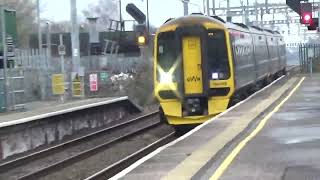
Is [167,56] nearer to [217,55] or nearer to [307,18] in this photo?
[217,55]

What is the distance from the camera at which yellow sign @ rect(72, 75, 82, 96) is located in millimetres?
33519

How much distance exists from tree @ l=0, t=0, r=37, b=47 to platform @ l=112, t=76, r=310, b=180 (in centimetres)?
6206

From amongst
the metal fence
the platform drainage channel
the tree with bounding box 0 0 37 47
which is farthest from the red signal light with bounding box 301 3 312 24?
the tree with bounding box 0 0 37 47

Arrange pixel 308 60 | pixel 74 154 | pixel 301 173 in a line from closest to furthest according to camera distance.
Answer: pixel 301 173 < pixel 74 154 < pixel 308 60

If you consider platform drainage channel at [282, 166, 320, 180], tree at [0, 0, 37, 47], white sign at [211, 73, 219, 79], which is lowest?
platform drainage channel at [282, 166, 320, 180]

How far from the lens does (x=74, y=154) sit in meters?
17.4

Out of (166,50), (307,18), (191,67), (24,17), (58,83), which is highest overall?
(24,17)

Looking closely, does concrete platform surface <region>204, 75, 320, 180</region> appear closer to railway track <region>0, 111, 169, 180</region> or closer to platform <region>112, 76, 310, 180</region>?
platform <region>112, 76, 310, 180</region>

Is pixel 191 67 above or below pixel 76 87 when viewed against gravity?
above

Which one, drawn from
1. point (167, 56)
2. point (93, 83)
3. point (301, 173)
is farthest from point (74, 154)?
point (93, 83)

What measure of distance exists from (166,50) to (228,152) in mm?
8251

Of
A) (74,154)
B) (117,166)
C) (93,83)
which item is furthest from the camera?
(93,83)

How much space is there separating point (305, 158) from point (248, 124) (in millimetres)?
4507

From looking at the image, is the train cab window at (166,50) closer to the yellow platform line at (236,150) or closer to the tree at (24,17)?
the yellow platform line at (236,150)
